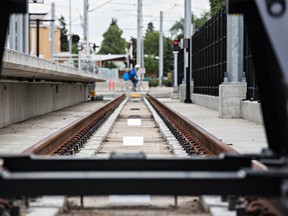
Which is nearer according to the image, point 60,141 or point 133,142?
point 60,141

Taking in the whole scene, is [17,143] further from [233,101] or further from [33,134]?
[233,101]

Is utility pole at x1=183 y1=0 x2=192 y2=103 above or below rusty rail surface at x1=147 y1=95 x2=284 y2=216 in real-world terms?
above

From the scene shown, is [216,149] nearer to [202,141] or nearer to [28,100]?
[202,141]

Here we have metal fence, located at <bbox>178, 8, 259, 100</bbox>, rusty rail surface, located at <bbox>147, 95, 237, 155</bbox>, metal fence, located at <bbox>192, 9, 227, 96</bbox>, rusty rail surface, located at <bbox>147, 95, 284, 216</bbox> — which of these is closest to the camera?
rusty rail surface, located at <bbox>147, 95, 284, 216</bbox>

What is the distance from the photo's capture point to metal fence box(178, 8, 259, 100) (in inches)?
789

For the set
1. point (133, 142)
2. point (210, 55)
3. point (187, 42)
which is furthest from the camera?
point (187, 42)

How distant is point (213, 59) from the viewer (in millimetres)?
28234

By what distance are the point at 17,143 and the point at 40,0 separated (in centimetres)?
1411

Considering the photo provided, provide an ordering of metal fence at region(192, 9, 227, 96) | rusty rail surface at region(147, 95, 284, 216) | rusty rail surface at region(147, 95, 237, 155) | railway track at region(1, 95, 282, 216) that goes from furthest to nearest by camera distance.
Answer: metal fence at region(192, 9, 227, 96), railway track at region(1, 95, 282, 216), rusty rail surface at region(147, 95, 237, 155), rusty rail surface at region(147, 95, 284, 216)

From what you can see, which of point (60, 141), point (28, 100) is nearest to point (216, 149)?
point (60, 141)

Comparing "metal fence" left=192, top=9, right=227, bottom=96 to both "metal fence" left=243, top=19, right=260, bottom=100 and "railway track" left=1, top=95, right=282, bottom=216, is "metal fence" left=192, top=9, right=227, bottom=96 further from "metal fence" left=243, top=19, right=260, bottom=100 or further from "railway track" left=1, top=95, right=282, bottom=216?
"railway track" left=1, top=95, right=282, bottom=216

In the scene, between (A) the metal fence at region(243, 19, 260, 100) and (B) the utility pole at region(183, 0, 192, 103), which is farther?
(B) the utility pole at region(183, 0, 192, 103)

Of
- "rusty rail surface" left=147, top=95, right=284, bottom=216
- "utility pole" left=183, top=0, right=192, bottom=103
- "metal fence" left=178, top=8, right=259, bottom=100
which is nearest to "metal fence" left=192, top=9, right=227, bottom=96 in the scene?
"metal fence" left=178, top=8, right=259, bottom=100

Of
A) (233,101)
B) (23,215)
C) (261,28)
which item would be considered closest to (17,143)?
(23,215)
